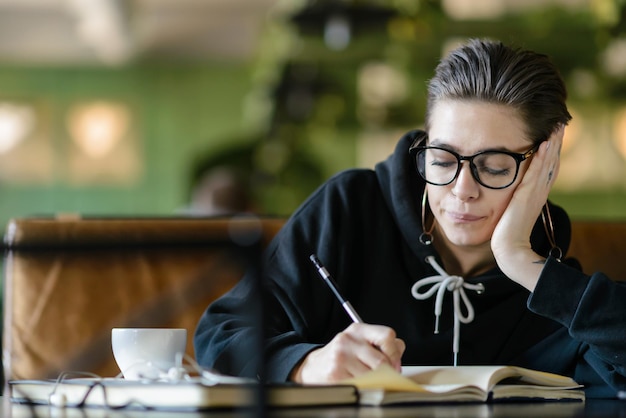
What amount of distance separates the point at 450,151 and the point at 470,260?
25 centimetres

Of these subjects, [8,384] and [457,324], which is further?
[457,324]

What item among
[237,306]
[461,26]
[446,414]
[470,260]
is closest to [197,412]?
[446,414]

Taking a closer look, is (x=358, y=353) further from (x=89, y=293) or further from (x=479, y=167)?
(x=89, y=293)

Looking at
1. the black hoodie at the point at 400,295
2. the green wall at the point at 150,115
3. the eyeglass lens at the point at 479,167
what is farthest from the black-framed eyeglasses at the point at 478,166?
the green wall at the point at 150,115

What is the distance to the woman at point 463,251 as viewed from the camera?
4.62ft

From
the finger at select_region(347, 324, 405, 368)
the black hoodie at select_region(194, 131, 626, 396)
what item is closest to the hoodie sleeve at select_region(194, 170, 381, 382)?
the black hoodie at select_region(194, 131, 626, 396)

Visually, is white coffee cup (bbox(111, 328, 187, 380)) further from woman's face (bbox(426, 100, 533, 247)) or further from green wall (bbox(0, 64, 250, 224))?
green wall (bbox(0, 64, 250, 224))

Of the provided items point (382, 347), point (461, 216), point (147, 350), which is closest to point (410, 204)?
point (461, 216)

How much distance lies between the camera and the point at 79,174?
8484 mm

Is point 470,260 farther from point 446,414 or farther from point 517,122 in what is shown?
point 446,414

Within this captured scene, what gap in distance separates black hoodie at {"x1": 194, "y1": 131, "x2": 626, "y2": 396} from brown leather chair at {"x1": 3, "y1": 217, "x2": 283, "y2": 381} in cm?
24

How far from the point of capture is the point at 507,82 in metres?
1.51

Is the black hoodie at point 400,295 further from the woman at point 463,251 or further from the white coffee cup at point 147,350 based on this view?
the white coffee cup at point 147,350

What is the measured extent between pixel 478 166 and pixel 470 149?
32 millimetres
